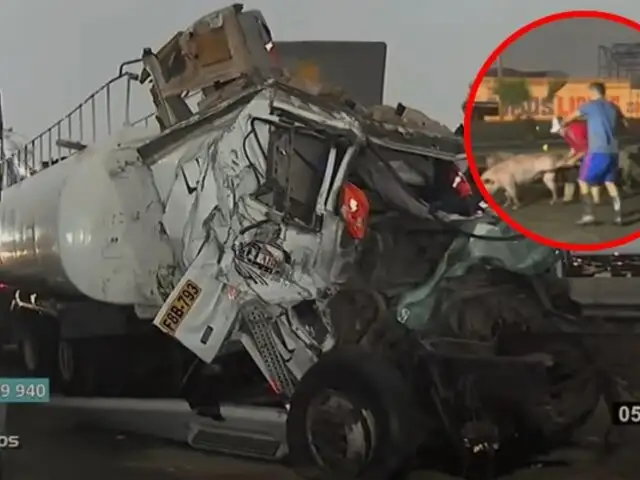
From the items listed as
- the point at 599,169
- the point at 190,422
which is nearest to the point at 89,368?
the point at 190,422

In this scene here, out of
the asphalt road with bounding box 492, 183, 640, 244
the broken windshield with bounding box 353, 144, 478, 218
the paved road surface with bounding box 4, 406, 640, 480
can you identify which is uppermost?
the broken windshield with bounding box 353, 144, 478, 218

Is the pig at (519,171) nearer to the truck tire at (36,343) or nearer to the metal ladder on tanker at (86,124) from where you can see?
the metal ladder on tanker at (86,124)

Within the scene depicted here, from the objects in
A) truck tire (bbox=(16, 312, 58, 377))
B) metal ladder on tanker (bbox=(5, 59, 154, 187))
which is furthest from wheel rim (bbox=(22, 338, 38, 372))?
metal ladder on tanker (bbox=(5, 59, 154, 187))

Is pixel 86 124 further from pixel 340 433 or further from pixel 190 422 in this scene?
pixel 340 433

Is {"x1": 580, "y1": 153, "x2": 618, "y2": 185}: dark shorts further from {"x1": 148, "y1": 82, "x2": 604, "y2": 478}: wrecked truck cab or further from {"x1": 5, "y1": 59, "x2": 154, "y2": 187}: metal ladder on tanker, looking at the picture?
{"x1": 5, "y1": 59, "x2": 154, "y2": 187}: metal ladder on tanker

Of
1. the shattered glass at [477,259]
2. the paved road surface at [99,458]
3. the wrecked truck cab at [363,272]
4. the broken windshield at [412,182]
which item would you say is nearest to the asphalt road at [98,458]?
the paved road surface at [99,458]

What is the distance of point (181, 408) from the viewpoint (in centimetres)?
129

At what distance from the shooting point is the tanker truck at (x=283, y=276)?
120 cm

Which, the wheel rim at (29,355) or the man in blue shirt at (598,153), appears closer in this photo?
the man in blue shirt at (598,153)

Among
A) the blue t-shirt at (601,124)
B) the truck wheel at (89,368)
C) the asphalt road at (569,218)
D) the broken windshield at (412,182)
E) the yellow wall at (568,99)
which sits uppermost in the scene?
the yellow wall at (568,99)

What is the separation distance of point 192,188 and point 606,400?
623 mm

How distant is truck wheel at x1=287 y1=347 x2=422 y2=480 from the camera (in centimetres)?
120

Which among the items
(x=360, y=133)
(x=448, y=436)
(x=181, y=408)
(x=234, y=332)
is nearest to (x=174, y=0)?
(x=360, y=133)

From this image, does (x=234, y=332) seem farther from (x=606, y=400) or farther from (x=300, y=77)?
(x=606, y=400)
